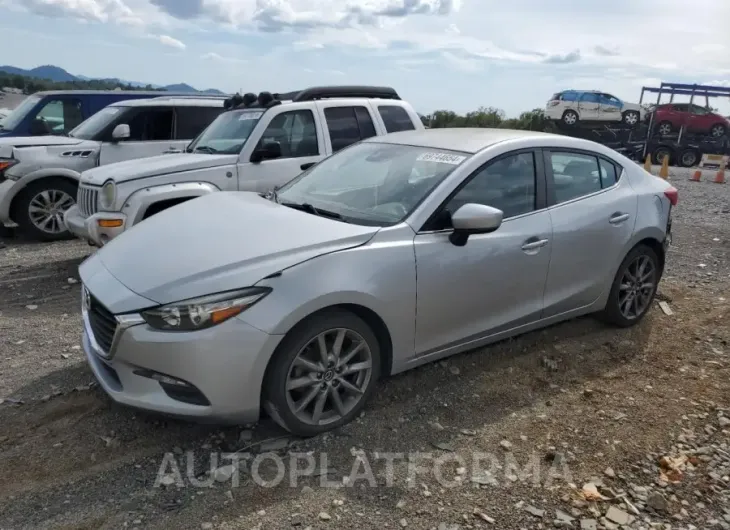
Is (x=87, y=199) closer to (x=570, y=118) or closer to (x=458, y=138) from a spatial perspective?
(x=458, y=138)

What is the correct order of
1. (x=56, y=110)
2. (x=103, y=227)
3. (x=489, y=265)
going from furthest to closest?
(x=56, y=110) < (x=103, y=227) < (x=489, y=265)

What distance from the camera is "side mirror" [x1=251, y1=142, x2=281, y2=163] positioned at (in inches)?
274

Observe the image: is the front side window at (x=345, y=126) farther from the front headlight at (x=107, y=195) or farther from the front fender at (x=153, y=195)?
the front headlight at (x=107, y=195)

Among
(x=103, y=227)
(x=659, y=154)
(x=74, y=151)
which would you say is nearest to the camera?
(x=103, y=227)

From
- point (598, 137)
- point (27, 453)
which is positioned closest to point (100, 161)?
point (27, 453)

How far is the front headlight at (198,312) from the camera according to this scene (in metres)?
3.15

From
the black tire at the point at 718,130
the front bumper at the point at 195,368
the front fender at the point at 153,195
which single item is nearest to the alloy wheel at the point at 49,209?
the front fender at the point at 153,195

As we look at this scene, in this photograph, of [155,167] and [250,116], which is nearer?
[155,167]

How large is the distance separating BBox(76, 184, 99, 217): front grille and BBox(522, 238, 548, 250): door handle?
15.2 feet

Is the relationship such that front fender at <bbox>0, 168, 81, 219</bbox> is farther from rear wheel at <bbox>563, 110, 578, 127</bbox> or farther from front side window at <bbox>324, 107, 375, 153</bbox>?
rear wheel at <bbox>563, 110, 578, 127</bbox>

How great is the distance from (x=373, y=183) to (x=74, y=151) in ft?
19.8

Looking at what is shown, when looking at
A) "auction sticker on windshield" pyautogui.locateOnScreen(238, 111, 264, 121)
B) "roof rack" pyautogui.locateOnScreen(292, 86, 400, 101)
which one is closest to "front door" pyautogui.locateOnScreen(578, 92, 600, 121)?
"roof rack" pyautogui.locateOnScreen(292, 86, 400, 101)

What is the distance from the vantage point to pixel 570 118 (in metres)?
25.9

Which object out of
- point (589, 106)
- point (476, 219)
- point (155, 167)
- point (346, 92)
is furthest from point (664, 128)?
point (476, 219)
